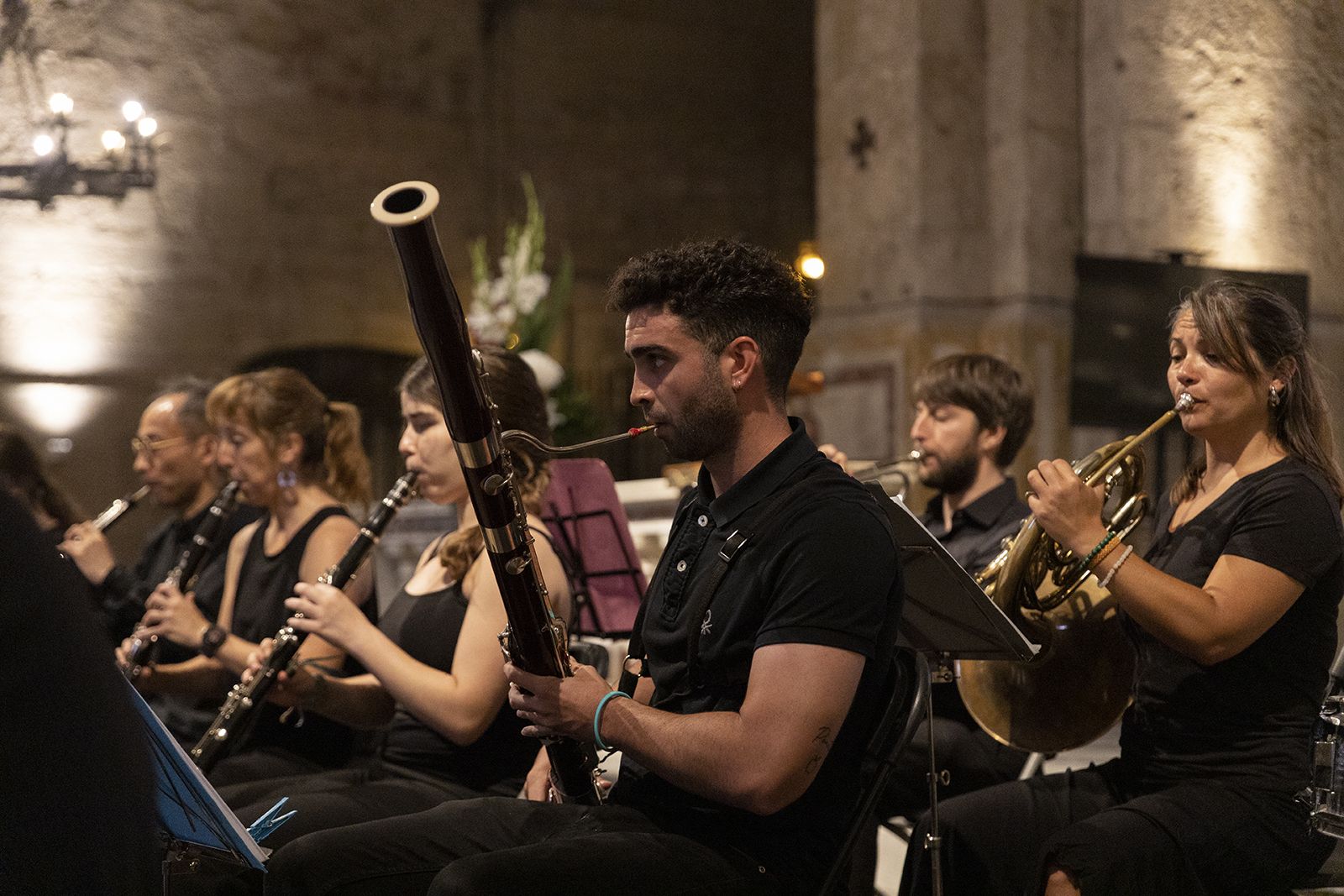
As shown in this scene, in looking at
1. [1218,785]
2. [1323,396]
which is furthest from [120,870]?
[1323,396]

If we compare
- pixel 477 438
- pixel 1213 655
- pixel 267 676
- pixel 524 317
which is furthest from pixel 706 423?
pixel 524 317

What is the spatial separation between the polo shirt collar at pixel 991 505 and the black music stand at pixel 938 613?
1255 mm

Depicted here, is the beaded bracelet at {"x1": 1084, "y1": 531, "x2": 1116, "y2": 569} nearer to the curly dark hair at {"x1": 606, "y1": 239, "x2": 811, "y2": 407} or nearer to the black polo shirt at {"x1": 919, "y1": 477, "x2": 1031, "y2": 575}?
the curly dark hair at {"x1": 606, "y1": 239, "x2": 811, "y2": 407}

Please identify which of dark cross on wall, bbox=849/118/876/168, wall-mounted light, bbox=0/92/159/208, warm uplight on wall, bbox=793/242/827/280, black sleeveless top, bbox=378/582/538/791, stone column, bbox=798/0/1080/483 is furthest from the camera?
wall-mounted light, bbox=0/92/159/208

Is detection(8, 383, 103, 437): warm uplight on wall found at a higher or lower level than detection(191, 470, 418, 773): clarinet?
higher

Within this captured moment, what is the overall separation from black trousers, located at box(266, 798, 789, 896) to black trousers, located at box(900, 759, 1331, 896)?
2.11 feet

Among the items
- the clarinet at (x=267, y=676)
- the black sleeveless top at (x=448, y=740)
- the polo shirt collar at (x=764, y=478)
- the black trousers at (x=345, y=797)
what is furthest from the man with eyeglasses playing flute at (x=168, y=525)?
the polo shirt collar at (x=764, y=478)

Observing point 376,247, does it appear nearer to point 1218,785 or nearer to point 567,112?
point 567,112

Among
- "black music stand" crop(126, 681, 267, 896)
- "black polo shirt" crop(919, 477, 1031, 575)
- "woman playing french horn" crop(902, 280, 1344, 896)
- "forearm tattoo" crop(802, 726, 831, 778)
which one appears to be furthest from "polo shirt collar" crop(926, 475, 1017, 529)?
"black music stand" crop(126, 681, 267, 896)

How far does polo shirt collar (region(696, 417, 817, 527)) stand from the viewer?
2.17 metres

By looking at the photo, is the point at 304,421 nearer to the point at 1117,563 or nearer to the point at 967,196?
the point at 1117,563

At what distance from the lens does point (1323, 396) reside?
106 inches

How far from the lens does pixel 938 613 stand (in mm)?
2574

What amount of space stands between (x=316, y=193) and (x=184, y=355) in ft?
4.46
